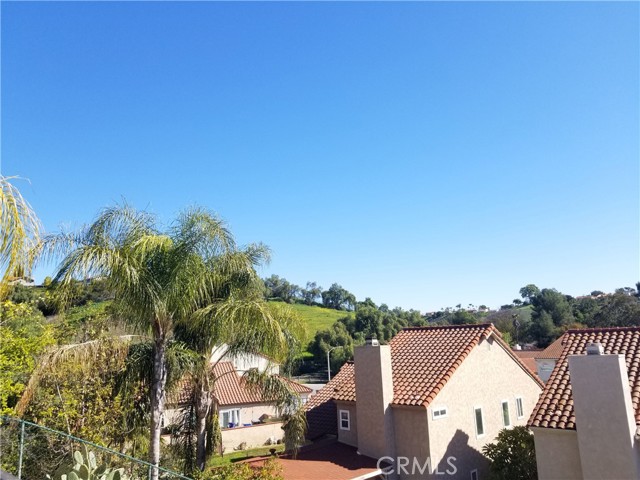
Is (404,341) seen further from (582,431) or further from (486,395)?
(582,431)

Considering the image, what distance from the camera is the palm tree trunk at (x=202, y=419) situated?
14312mm

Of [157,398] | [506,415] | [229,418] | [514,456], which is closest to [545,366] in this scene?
[506,415]

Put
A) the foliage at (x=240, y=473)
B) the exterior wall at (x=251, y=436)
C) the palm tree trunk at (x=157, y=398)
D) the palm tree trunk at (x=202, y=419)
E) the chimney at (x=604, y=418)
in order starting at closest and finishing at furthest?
the palm tree trunk at (x=157, y=398)
the chimney at (x=604, y=418)
the foliage at (x=240, y=473)
the palm tree trunk at (x=202, y=419)
the exterior wall at (x=251, y=436)

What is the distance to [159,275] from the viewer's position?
12234mm

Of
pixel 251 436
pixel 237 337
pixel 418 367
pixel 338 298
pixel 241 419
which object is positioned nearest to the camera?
pixel 237 337

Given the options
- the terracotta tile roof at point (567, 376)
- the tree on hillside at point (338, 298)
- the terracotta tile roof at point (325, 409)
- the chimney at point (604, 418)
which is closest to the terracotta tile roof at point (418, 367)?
the terracotta tile roof at point (325, 409)

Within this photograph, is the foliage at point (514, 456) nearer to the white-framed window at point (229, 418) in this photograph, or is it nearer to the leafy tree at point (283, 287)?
the white-framed window at point (229, 418)

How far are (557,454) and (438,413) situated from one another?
5130 millimetres

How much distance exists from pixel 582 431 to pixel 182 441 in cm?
1278

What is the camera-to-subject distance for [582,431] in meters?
13.1

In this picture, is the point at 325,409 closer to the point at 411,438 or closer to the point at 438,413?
the point at 411,438

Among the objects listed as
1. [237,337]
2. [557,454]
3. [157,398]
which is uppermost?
[237,337]

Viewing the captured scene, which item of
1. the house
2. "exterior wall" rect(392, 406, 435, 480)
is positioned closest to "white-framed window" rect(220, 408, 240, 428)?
the house

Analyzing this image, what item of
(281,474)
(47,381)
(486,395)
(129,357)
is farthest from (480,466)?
(47,381)
